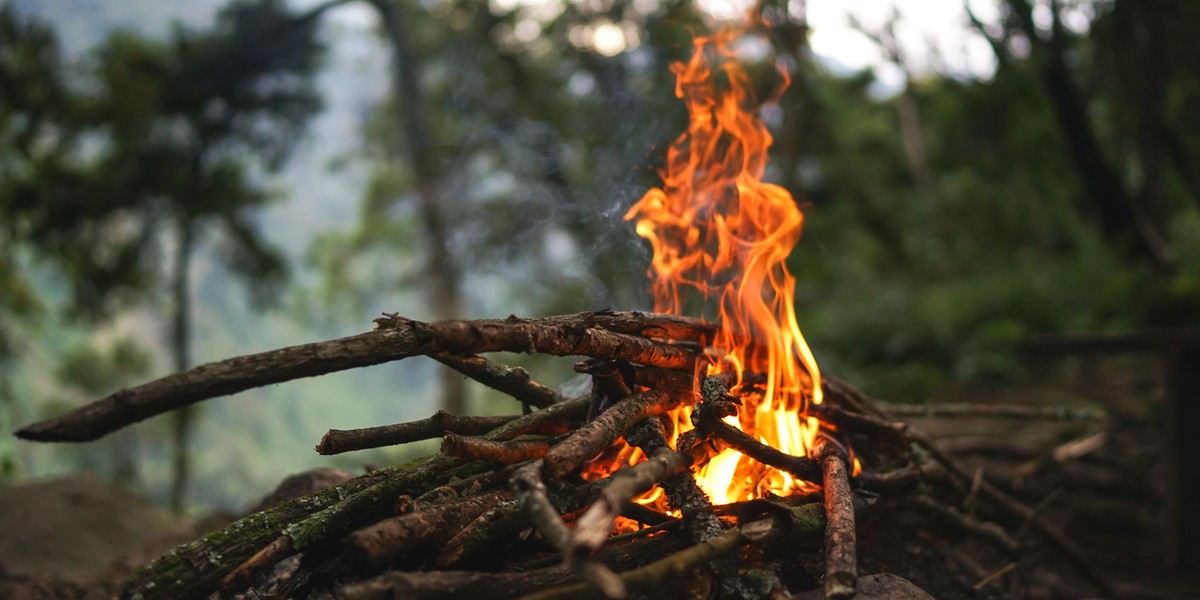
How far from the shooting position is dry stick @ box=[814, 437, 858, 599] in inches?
96.6

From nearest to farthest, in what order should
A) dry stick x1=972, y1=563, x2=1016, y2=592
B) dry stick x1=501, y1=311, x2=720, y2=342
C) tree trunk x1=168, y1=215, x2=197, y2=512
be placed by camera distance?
dry stick x1=501, y1=311, x2=720, y2=342, dry stick x1=972, y1=563, x2=1016, y2=592, tree trunk x1=168, y1=215, x2=197, y2=512

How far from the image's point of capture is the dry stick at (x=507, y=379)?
3.36 metres

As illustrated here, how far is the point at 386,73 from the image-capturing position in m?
20.2

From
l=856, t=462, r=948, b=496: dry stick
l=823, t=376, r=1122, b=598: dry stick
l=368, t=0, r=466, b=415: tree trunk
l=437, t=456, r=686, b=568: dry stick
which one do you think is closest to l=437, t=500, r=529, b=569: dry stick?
l=437, t=456, r=686, b=568: dry stick

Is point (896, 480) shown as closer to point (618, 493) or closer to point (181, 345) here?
point (618, 493)

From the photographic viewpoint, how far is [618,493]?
214 centimetres

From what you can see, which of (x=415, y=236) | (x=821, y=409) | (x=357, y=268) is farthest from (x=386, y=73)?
(x=821, y=409)

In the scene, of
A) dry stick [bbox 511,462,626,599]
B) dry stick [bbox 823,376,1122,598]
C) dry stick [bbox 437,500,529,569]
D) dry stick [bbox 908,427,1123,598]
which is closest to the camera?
dry stick [bbox 511,462,626,599]

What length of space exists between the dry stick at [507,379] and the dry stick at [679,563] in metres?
1.19

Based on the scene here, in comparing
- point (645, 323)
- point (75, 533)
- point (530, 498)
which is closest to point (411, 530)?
point (530, 498)

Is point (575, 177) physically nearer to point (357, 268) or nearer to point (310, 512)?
point (357, 268)

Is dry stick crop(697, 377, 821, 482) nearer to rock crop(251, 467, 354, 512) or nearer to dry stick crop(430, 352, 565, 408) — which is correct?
dry stick crop(430, 352, 565, 408)

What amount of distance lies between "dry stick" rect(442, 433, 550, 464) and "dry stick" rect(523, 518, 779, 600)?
590mm

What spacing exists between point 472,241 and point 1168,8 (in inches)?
460
